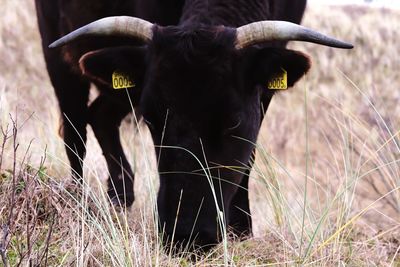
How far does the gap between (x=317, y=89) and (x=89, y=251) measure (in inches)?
Result: 622

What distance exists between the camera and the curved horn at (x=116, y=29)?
5.21 m

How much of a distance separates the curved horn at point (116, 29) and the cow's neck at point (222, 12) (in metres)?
0.35

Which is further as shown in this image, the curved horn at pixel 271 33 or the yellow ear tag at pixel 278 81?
the yellow ear tag at pixel 278 81

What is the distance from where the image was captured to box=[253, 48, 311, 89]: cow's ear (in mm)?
5305

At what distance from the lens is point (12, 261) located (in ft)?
13.8

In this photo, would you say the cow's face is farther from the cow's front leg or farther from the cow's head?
the cow's front leg

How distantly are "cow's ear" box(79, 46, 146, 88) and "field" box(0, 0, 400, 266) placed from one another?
0.46m

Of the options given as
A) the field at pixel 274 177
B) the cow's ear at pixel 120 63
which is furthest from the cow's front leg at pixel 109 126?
the cow's ear at pixel 120 63

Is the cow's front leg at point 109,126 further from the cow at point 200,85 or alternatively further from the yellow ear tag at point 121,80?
the yellow ear tag at point 121,80

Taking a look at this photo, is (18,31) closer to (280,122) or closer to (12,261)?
(280,122)

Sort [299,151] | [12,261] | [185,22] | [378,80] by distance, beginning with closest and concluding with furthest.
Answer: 1. [12,261]
2. [185,22]
3. [299,151]
4. [378,80]

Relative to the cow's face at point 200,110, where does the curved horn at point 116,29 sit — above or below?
above

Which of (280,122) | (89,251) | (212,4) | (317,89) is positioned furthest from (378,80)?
(89,251)

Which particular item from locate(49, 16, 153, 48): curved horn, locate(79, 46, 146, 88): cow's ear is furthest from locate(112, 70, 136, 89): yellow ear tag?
locate(49, 16, 153, 48): curved horn
